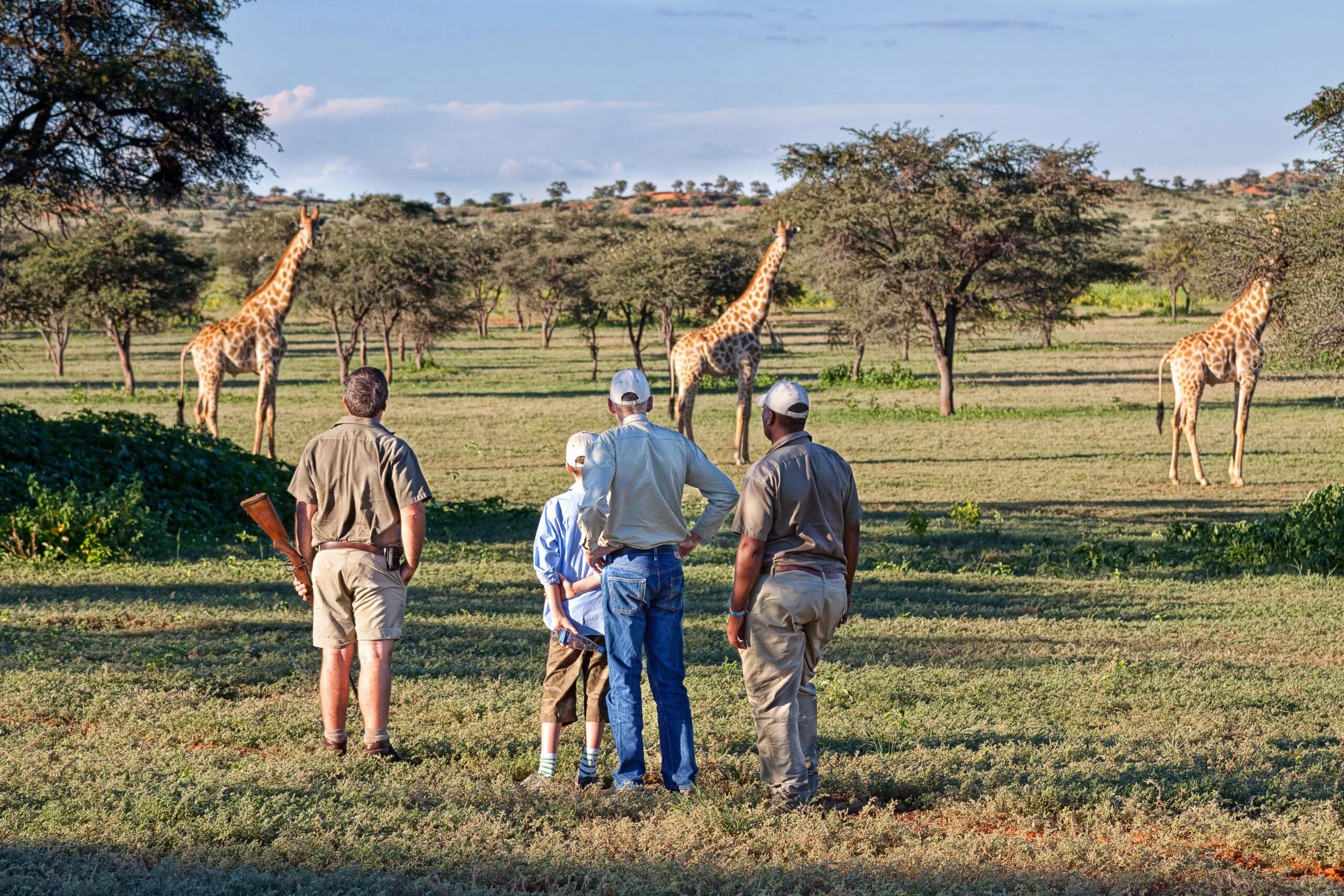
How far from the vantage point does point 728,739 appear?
668cm

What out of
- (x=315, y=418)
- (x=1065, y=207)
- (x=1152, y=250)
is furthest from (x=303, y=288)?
(x=1152, y=250)

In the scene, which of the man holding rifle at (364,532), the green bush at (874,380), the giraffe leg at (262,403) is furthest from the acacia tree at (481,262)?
the man holding rifle at (364,532)

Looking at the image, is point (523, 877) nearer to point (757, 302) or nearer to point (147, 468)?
point (147, 468)

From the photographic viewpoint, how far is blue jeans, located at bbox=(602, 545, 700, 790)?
5.59 metres

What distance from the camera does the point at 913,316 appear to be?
90.9 feet

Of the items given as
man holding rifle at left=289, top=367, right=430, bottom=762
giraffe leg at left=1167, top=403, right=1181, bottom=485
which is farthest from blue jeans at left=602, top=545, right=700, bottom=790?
giraffe leg at left=1167, top=403, right=1181, bottom=485

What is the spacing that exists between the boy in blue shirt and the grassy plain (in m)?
0.35

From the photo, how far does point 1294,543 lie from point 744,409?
30.2 ft

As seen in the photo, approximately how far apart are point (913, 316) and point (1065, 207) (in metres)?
3.70

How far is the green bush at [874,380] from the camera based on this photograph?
33.7 meters

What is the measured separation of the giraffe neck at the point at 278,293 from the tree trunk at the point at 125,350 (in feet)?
41.7

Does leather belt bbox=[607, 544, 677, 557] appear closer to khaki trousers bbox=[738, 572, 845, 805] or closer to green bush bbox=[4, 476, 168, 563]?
khaki trousers bbox=[738, 572, 845, 805]

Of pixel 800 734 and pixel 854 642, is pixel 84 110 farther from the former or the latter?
pixel 800 734

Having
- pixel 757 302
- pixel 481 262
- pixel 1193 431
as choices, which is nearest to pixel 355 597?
pixel 1193 431
